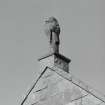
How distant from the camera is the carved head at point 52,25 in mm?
20344

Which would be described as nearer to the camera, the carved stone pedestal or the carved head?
the carved stone pedestal

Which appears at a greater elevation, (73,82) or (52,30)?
(52,30)

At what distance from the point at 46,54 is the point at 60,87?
1641 millimetres

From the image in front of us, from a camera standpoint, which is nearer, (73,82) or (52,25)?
(73,82)

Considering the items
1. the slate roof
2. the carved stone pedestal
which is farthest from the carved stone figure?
the slate roof

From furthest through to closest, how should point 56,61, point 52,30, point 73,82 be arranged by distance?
point 52,30, point 56,61, point 73,82

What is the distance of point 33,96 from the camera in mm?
19156

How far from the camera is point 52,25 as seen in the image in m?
20.4

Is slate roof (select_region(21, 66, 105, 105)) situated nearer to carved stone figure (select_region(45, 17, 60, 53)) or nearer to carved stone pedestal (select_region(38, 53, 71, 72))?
carved stone pedestal (select_region(38, 53, 71, 72))

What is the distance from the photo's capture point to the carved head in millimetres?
20344

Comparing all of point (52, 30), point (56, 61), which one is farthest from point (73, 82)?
point (52, 30)

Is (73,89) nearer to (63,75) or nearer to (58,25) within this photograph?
(63,75)

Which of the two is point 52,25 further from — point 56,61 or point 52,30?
point 56,61

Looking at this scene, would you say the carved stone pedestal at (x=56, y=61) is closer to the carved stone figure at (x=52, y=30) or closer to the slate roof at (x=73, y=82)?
the slate roof at (x=73, y=82)
